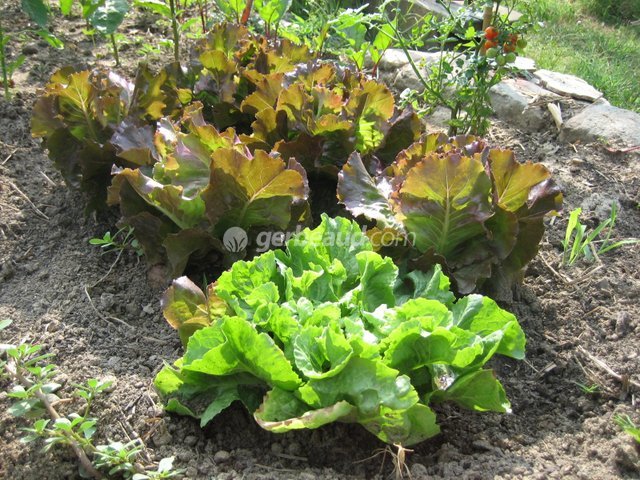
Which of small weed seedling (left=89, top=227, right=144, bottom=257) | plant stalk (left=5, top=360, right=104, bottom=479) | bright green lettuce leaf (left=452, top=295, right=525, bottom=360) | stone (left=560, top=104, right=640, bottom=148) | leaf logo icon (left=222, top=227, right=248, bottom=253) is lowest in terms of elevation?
small weed seedling (left=89, top=227, right=144, bottom=257)

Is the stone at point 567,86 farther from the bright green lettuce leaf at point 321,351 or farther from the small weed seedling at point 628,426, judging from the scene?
the bright green lettuce leaf at point 321,351

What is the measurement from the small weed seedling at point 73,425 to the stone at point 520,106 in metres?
2.92

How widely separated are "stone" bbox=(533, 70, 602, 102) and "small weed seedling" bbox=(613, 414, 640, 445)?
2.55 meters

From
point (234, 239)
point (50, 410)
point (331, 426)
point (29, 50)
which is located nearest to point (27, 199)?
point (234, 239)

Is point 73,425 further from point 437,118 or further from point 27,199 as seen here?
point 437,118

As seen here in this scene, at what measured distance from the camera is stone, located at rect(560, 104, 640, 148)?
3.86 meters

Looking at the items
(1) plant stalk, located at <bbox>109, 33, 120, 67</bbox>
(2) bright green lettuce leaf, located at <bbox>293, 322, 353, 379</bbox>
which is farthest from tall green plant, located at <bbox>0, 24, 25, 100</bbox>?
(2) bright green lettuce leaf, located at <bbox>293, 322, 353, 379</bbox>

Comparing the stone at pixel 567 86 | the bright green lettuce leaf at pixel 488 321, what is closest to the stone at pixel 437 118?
the stone at pixel 567 86

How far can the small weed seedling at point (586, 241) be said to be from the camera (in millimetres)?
3029

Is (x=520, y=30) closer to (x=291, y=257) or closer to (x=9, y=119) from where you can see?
(x=291, y=257)

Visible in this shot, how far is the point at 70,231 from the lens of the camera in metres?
3.35

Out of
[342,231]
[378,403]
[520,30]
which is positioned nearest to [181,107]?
[342,231]

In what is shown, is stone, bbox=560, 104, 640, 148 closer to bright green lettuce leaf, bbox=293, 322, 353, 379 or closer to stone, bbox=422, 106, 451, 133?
stone, bbox=422, 106, 451, 133

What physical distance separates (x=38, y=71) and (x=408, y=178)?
283cm
